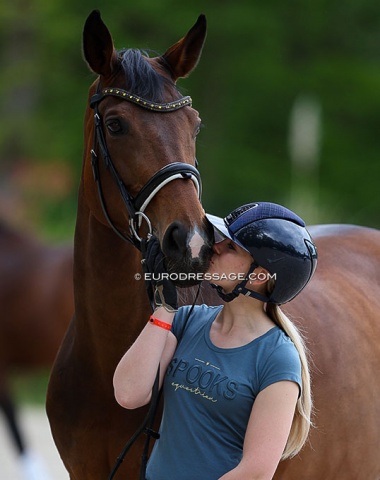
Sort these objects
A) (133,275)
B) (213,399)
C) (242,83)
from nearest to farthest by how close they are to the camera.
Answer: (213,399) → (133,275) → (242,83)

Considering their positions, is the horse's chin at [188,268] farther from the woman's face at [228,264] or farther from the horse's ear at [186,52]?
the horse's ear at [186,52]

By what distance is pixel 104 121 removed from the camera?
10.7ft

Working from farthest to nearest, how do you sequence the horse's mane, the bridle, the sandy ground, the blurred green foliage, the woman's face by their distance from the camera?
the blurred green foliage < the sandy ground < the horse's mane < the bridle < the woman's face

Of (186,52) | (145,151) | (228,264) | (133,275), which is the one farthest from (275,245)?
(186,52)

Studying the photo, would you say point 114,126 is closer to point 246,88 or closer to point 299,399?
point 299,399

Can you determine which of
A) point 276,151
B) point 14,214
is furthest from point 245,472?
point 276,151

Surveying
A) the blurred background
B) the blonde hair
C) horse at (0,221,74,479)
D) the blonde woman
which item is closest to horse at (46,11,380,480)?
the blonde woman

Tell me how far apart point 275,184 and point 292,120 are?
152 centimetres

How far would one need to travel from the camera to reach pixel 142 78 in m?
3.22

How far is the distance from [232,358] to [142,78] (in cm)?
105

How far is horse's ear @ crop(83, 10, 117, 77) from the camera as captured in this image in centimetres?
328

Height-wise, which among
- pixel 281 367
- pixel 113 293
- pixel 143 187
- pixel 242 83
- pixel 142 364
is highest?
pixel 143 187

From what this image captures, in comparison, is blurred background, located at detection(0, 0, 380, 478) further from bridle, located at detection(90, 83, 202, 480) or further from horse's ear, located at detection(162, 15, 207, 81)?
bridle, located at detection(90, 83, 202, 480)

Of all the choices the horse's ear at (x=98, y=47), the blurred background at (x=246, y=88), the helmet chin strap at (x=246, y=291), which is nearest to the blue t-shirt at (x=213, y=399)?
the helmet chin strap at (x=246, y=291)
